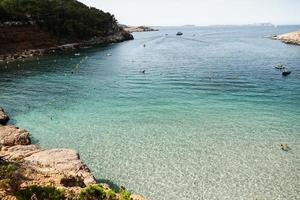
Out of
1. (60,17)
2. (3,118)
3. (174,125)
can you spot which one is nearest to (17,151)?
(3,118)

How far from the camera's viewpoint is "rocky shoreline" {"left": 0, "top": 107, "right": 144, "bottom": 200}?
2067cm

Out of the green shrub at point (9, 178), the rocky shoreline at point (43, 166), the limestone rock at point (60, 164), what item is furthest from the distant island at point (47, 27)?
the green shrub at point (9, 178)

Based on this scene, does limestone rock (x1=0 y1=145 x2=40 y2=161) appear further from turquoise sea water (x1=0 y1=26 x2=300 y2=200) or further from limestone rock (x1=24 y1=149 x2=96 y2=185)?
turquoise sea water (x1=0 y1=26 x2=300 y2=200)

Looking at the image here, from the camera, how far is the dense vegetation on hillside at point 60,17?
120 m

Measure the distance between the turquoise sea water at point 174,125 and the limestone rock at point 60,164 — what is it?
2.82 metres

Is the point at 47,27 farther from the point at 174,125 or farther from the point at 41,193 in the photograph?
the point at 41,193

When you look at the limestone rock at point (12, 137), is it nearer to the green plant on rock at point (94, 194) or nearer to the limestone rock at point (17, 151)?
the limestone rock at point (17, 151)

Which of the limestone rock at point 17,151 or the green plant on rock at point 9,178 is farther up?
the green plant on rock at point 9,178

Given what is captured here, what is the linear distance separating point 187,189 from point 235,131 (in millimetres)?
14234

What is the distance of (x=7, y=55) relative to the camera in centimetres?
9981

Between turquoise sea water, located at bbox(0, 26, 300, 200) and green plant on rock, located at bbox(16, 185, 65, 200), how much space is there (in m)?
9.57

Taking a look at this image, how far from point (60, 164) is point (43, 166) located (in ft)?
6.95

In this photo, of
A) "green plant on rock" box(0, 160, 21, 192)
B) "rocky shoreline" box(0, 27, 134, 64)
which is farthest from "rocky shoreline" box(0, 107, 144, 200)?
"rocky shoreline" box(0, 27, 134, 64)

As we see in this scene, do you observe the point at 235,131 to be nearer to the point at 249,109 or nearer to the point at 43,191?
the point at 249,109
